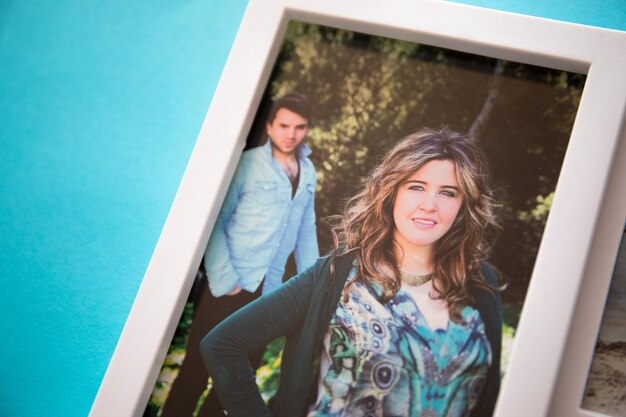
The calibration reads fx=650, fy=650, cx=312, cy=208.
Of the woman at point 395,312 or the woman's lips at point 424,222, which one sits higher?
the woman's lips at point 424,222

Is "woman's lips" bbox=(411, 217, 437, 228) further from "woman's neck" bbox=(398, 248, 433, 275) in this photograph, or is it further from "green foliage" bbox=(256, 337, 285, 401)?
"green foliage" bbox=(256, 337, 285, 401)

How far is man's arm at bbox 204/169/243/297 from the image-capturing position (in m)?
0.86

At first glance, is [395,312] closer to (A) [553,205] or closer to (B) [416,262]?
(B) [416,262]

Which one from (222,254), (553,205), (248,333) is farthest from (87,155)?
(553,205)

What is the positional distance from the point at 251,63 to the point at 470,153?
0.33 meters

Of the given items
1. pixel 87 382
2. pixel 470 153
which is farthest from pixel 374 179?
pixel 87 382

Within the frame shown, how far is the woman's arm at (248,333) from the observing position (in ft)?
2.69

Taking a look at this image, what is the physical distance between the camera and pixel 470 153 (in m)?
0.84

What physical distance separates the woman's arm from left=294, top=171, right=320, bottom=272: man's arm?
0.01m

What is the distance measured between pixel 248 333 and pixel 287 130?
285 millimetres

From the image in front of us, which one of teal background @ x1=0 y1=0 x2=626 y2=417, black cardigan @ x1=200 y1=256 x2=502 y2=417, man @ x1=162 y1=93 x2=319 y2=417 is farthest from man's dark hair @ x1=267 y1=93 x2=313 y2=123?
black cardigan @ x1=200 y1=256 x2=502 y2=417

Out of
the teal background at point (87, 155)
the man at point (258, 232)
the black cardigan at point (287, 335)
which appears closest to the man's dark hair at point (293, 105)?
the man at point (258, 232)

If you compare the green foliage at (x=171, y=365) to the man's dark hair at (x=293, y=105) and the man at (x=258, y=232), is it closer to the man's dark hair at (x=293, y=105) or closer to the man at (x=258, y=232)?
the man at (x=258, y=232)

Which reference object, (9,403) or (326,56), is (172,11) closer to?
(326,56)
